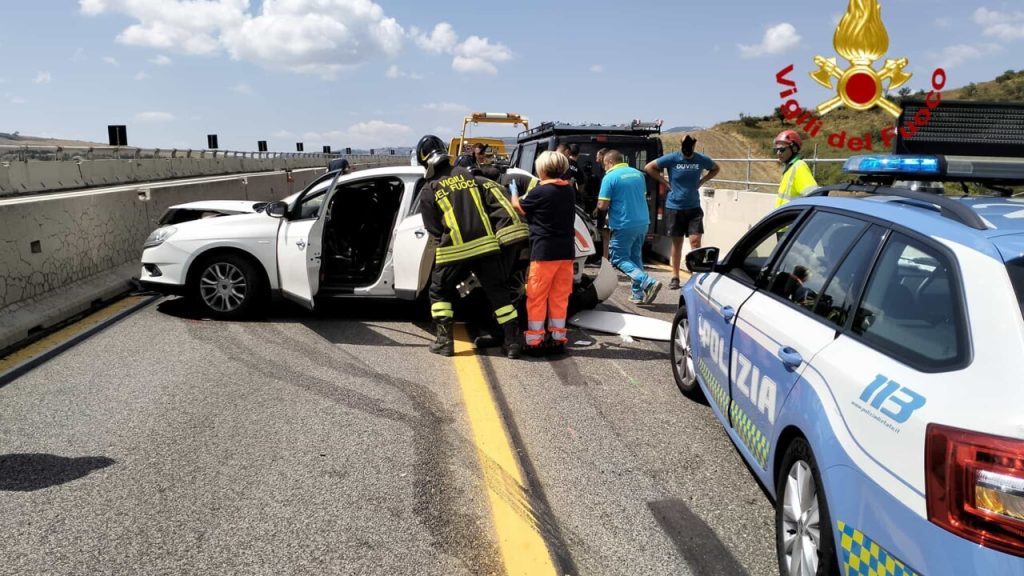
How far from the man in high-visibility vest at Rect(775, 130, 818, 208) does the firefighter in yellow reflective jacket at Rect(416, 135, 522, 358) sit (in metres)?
2.84

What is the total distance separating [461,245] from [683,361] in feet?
6.89

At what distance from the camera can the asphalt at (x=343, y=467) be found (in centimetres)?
325

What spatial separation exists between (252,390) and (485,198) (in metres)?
2.52

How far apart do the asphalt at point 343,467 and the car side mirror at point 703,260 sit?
3.28 feet

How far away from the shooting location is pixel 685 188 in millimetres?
9727

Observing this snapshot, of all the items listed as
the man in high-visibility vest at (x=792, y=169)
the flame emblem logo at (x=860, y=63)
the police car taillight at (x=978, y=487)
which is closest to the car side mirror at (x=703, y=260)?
the man in high-visibility vest at (x=792, y=169)

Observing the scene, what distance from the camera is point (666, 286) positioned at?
10336mm

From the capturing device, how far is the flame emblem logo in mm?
13352

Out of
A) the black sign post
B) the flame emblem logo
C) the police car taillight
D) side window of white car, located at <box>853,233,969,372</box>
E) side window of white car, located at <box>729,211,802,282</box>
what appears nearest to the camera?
the police car taillight

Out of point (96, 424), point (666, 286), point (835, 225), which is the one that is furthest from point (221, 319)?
point (835, 225)

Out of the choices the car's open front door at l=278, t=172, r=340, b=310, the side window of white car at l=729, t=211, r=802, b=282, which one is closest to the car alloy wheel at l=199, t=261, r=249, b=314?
the car's open front door at l=278, t=172, r=340, b=310

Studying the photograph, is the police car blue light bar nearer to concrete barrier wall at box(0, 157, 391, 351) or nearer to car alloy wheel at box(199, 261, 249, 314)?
car alloy wheel at box(199, 261, 249, 314)

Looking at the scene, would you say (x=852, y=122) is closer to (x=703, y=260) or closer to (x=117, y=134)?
(x=117, y=134)

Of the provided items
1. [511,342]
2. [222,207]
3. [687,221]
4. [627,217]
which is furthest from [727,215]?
[222,207]
